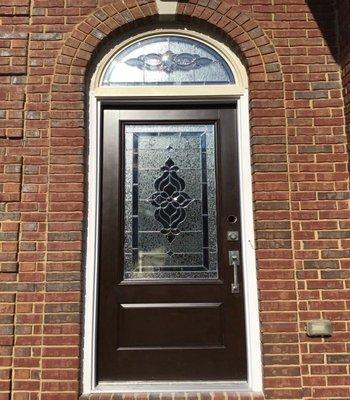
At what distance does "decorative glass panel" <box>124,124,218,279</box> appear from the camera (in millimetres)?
3717

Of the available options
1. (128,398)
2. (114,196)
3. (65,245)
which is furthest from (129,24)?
(128,398)

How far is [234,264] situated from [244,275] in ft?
0.38

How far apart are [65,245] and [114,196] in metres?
0.57

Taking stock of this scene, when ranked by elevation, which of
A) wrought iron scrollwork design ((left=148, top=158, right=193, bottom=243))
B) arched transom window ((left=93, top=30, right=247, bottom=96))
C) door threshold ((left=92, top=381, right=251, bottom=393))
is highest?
arched transom window ((left=93, top=30, right=247, bottom=96))

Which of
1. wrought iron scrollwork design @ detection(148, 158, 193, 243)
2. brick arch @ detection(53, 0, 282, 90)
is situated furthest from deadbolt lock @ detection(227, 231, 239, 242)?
brick arch @ detection(53, 0, 282, 90)

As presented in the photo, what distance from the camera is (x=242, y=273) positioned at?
368 cm

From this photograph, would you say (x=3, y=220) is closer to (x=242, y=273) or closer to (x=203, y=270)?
(x=203, y=270)

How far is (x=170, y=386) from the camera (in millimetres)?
3529

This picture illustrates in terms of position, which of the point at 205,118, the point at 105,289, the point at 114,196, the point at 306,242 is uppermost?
the point at 205,118

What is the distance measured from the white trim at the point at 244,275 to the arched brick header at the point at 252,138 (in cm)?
12

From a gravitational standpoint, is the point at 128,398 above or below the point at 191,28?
below

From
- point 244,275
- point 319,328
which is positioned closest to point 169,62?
point 244,275

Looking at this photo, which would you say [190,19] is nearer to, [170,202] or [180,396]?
[170,202]

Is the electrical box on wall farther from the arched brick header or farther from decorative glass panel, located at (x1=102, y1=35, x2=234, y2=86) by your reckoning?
decorative glass panel, located at (x1=102, y1=35, x2=234, y2=86)
